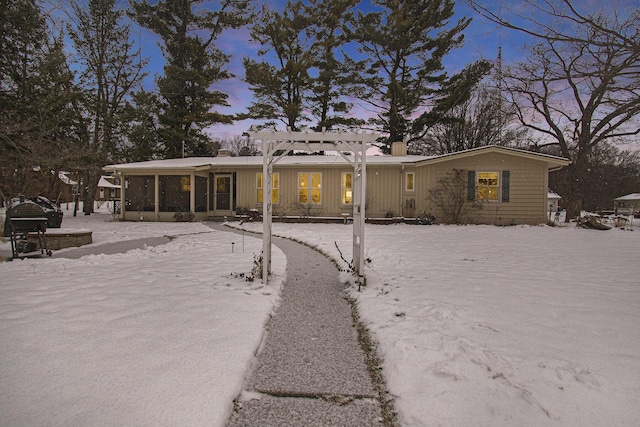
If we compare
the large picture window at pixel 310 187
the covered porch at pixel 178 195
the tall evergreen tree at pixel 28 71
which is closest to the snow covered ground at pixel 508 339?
the large picture window at pixel 310 187

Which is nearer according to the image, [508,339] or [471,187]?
[508,339]

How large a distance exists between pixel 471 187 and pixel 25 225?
47.9 ft

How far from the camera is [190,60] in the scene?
69.6 feet

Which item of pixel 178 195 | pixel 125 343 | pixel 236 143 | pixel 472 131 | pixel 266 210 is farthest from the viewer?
pixel 236 143

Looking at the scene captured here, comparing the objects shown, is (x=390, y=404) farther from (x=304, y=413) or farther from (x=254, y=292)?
(x=254, y=292)

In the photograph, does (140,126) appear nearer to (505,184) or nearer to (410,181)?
(410,181)

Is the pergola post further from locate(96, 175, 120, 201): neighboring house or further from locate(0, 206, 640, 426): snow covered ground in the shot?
locate(96, 175, 120, 201): neighboring house

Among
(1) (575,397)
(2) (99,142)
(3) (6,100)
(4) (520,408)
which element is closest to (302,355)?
(4) (520,408)

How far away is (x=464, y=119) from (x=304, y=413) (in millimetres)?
23170

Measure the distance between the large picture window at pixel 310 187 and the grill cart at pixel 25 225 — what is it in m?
9.67

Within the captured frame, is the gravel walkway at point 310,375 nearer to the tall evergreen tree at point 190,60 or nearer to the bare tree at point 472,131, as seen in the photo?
the tall evergreen tree at point 190,60

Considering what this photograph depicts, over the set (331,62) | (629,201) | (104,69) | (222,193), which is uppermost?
(331,62)

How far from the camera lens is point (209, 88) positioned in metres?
21.9

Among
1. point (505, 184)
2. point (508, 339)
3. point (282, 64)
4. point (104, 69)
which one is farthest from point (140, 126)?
point (508, 339)
